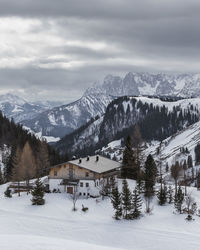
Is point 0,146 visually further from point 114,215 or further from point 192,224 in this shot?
point 192,224

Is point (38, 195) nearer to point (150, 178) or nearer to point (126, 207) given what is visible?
point (126, 207)

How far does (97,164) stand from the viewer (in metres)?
101

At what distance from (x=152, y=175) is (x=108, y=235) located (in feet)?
88.3

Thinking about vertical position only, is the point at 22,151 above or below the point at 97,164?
above

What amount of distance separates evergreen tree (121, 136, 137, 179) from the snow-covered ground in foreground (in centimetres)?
1726

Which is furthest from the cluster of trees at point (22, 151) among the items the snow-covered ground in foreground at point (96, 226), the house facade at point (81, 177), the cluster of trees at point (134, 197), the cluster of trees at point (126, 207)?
the cluster of trees at point (126, 207)

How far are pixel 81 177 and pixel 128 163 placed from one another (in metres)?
15.1

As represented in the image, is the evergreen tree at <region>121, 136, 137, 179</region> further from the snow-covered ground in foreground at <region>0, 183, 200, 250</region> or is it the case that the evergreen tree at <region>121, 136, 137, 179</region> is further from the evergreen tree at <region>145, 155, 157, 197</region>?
the snow-covered ground in foreground at <region>0, 183, 200, 250</region>

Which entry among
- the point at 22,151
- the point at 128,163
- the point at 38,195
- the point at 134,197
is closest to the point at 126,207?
the point at 134,197

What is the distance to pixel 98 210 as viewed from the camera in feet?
264

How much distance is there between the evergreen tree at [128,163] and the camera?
9938 centimetres

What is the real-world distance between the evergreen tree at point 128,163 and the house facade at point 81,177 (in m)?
3.75

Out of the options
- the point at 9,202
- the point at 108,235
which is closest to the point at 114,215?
the point at 108,235

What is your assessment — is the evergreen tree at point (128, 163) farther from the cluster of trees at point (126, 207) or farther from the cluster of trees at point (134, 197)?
the cluster of trees at point (126, 207)
